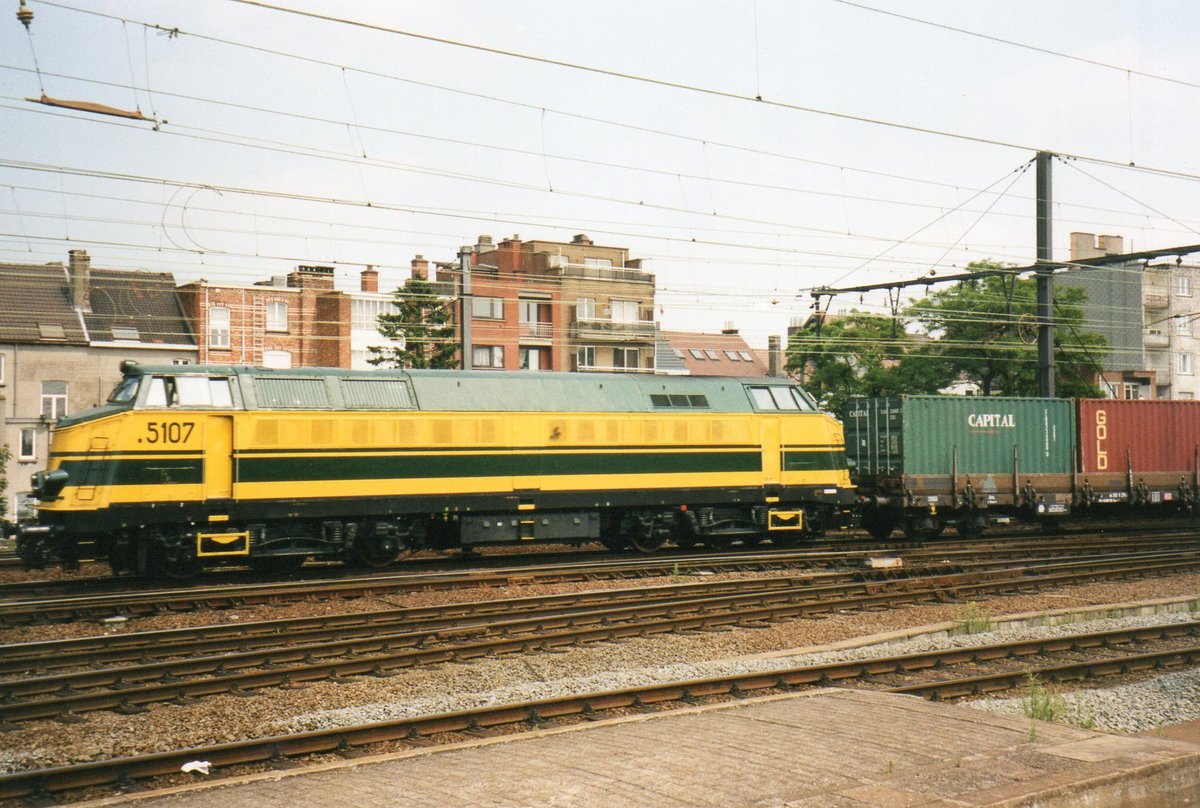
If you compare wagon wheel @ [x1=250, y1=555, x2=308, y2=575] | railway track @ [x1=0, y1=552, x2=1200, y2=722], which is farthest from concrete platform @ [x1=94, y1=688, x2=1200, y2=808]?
wagon wheel @ [x1=250, y1=555, x2=308, y2=575]

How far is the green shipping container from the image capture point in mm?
26672

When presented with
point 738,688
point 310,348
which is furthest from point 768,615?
point 310,348

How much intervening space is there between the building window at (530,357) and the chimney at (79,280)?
2030 cm

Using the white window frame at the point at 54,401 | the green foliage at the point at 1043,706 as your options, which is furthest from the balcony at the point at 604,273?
the green foliage at the point at 1043,706

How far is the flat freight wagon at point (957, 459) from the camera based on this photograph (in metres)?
26.7

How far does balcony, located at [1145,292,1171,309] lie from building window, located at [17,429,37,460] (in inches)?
2405

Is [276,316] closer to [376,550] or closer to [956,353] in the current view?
[956,353]

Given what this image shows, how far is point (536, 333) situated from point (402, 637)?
4246cm

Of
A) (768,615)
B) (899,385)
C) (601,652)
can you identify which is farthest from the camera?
(899,385)

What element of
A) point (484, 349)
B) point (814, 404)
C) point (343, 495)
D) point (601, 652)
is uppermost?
point (484, 349)

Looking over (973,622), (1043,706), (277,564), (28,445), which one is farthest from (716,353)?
(1043,706)

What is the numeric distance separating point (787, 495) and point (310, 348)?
116ft

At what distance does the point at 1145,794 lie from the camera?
7.86 meters

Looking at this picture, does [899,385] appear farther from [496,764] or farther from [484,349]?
[496,764]
